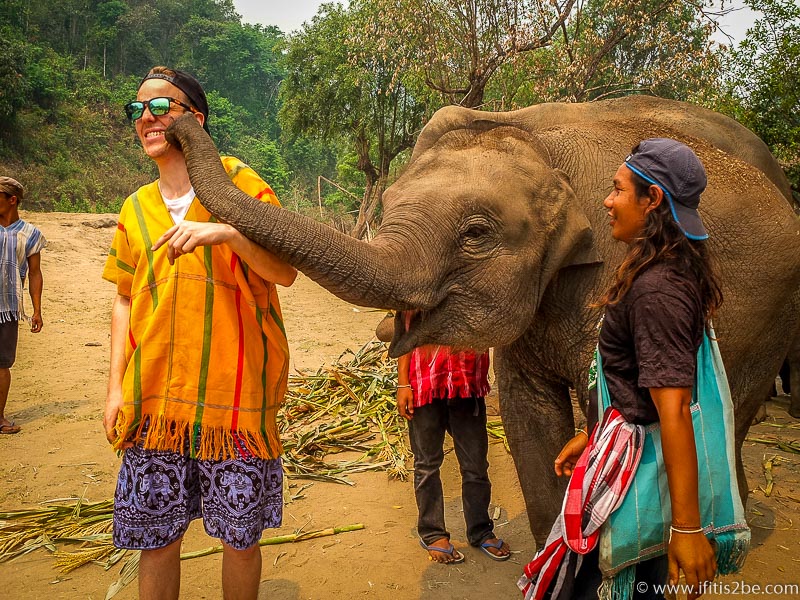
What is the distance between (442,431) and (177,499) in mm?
1667

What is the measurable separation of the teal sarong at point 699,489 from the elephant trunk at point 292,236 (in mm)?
992

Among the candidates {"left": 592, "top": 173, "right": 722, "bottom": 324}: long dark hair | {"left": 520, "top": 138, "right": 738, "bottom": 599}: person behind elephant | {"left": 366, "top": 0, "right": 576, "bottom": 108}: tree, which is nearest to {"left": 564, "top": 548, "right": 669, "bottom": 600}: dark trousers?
{"left": 520, "top": 138, "right": 738, "bottom": 599}: person behind elephant

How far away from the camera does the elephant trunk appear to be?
2189 mm

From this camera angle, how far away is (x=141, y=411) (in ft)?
7.91

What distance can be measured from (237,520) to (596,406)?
1.26 meters

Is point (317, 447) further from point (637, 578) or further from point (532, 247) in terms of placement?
point (637, 578)

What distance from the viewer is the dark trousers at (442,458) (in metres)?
3.72

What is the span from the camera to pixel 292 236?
7.32 feet

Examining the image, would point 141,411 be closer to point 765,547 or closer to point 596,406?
point 596,406

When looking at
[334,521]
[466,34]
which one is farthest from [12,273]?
[466,34]

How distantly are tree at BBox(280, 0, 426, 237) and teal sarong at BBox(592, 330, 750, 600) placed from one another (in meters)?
18.5

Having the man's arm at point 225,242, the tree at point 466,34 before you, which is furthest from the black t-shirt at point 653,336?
the tree at point 466,34

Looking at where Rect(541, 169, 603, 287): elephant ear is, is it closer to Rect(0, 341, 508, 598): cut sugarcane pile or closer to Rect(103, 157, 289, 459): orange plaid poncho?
Rect(103, 157, 289, 459): orange plaid poncho

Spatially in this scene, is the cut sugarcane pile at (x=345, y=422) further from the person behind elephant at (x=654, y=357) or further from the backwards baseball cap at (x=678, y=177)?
the backwards baseball cap at (x=678, y=177)
